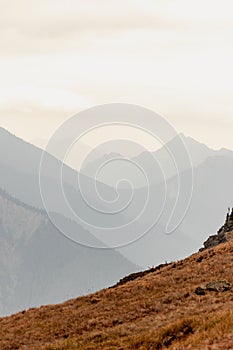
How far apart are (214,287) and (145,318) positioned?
600cm

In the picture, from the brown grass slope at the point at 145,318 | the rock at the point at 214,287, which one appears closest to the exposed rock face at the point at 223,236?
the brown grass slope at the point at 145,318

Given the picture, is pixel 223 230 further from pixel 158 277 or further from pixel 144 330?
pixel 144 330

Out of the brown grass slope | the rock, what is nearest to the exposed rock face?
the brown grass slope

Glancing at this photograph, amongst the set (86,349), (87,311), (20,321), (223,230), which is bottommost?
(86,349)

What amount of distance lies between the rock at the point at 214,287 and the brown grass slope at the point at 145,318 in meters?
0.52

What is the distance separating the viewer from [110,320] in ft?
106

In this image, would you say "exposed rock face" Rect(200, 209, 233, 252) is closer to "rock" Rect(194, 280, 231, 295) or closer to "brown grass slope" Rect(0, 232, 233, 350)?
"brown grass slope" Rect(0, 232, 233, 350)

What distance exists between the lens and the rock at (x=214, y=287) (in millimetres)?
34062

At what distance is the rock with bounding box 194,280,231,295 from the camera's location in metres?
34.1

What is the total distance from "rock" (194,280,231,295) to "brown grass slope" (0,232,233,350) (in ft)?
1.70

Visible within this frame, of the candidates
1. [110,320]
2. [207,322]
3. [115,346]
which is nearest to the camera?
[207,322]

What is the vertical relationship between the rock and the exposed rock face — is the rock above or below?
below

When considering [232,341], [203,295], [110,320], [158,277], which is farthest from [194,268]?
[232,341]

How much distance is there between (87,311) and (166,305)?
6.06 meters
